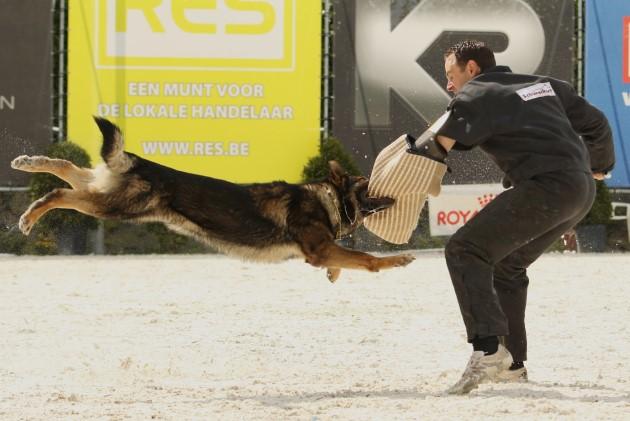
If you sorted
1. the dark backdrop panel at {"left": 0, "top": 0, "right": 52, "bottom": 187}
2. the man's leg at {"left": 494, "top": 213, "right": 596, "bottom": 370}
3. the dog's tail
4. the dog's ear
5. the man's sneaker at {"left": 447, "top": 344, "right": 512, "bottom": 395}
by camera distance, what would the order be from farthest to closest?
the dark backdrop panel at {"left": 0, "top": 0, "right": 52, "bottom": 187} → the dog's ear → the dog's tail → the man's leg at {"left": 494, "top": 213, "right": 596, "bottom": 370} → the man's sneaker at {"left": 447, "top": 344, "right": 512, "bottom": 395}

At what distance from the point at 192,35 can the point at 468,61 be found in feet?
27.5

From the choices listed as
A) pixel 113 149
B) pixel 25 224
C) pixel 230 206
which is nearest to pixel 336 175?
pixel 230 206

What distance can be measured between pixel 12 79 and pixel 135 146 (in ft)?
5.80

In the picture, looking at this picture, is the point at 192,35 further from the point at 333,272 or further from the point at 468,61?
the point at 468,61

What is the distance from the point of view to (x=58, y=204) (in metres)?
6.21

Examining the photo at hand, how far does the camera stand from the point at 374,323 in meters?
7.14

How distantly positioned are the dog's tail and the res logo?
6876mm

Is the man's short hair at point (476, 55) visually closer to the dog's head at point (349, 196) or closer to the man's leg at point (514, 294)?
the man's leg at point (514, 294)

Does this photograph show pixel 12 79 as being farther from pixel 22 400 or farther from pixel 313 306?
pixel 22 400

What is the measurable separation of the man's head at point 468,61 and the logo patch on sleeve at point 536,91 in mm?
284

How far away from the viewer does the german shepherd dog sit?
5.86 m

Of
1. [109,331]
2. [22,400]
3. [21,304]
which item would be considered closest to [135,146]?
[21,304]

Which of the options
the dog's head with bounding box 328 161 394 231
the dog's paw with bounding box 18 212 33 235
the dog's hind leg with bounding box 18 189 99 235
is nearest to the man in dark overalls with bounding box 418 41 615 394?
the dog's head with bounding box 328 161 394 231

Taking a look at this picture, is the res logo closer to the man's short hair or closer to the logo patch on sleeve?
the man's short hair
